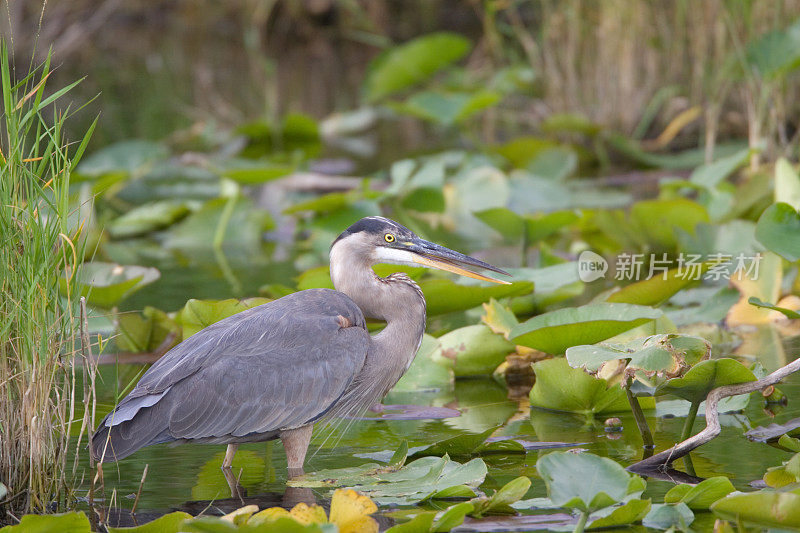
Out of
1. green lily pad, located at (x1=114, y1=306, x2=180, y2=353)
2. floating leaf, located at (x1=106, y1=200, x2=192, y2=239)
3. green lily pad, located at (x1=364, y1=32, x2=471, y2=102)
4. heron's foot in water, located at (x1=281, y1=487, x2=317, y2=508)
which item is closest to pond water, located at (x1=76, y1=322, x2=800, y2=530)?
heron's foot in water, located at (x1=281, y1=487, x2=317, y2=508)

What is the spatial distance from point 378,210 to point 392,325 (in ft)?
10.4

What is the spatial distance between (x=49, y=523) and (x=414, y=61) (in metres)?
7.40

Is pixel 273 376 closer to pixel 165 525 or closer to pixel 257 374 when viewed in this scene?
pixel 257 374

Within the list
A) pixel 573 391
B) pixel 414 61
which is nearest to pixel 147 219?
pixel 414 61

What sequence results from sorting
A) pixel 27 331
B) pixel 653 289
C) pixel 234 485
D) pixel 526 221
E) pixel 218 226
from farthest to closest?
pixel 218 226
pixel 526 221
pixel 653 289
pixel 234 485
pixel 27 331

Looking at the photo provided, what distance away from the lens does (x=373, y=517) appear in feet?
9.78

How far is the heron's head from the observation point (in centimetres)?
376

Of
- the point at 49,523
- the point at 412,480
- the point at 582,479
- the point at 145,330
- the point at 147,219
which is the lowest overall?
the point at 147,219

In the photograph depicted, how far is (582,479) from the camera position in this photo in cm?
268

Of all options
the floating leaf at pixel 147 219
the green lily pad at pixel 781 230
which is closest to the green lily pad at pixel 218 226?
the floating leaf at pixel 147 219

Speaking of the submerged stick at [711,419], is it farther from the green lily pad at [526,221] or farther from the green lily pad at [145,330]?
the green lily pad at [145,330]

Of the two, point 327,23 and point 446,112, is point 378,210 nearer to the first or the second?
point 446,112

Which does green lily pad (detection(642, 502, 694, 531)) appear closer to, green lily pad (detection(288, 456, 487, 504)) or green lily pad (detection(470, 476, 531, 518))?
green lily pad (detection(470, 476, 531, 518))

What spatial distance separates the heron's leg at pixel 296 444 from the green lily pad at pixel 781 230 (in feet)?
6.28
